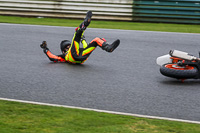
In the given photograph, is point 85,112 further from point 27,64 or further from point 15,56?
point 15,56

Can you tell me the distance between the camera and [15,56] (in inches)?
374

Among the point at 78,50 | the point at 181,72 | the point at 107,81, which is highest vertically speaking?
the point at 78,50

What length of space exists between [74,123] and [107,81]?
2506mm

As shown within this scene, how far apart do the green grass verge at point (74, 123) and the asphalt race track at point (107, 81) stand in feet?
1.40

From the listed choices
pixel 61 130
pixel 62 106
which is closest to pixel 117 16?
pixel 62 106

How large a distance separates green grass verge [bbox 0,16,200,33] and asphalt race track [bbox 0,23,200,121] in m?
2.76

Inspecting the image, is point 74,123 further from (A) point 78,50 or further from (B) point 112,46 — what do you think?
(A) point 78,50

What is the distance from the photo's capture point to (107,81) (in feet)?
23.9

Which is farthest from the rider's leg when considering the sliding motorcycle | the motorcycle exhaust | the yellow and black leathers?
the motorcycle exhaust

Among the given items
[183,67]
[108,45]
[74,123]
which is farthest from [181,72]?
[74,123]

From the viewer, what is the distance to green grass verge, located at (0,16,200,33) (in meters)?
14.6

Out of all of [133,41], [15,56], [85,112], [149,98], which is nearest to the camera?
[85,112]

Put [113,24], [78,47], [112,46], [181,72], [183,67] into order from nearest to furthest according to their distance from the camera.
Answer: [181,72] < [183,67] < [112,46] < [78,47] < [113,24]

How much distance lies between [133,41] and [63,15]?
21.6ft
